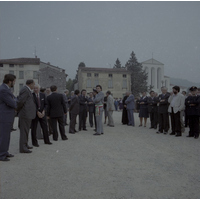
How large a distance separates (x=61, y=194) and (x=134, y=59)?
61.8 meters

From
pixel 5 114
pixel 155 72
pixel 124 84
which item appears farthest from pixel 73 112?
pixel 155 72

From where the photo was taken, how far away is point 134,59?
62.3 meters

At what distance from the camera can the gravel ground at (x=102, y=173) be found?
3.11 metres

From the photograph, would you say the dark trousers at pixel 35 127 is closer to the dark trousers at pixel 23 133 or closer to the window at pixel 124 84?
the dark trousers at pixel 23 133

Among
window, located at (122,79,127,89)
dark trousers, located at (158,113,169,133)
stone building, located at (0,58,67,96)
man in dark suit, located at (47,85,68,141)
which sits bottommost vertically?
dark trousers, located at (158,113,169,133)

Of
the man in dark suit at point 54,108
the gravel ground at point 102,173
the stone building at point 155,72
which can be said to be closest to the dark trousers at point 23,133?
the gravel ground at point 102,173

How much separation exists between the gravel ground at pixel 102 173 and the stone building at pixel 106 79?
43.6 m

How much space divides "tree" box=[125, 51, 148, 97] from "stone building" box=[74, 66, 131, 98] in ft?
25.8

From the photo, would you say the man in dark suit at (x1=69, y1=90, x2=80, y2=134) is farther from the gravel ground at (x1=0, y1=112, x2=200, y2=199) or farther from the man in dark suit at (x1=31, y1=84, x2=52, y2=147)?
the gravel ground at (x1=0, y1=112, x2=200, y2=199)

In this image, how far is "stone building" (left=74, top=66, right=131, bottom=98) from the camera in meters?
49.4

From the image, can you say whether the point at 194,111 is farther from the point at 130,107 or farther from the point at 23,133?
the point at 23,133

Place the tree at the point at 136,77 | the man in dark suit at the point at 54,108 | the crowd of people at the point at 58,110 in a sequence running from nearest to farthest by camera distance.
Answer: the crowd of people at the point at 58,110, the man in dark suit at the point at 54,108, the tree at the point at 136,77

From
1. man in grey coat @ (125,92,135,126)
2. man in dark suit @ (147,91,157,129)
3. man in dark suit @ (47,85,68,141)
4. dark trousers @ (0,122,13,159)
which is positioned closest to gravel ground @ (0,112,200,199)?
dark trousers @ (0,122,13,159)

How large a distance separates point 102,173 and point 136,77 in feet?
187
